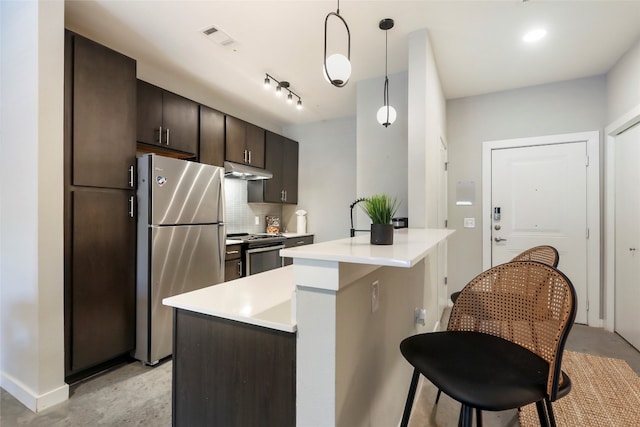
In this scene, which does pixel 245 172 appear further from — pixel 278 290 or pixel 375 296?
pixel 375 296

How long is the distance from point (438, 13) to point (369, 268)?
2.08 m

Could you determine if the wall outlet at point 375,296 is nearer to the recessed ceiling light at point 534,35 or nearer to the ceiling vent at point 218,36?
the ceiling vent at point 218,36

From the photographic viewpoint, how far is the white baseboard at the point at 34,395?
1.82m

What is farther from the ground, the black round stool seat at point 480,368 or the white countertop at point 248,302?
the white countertop at point 248,302

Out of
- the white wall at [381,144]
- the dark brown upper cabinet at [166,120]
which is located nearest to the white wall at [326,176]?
the white wall at [381,144]

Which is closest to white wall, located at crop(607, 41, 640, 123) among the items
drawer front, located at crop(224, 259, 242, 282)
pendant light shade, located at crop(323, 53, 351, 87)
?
pendant light shade, located at crop(323, 53, 351, 87)

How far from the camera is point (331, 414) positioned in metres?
0.97

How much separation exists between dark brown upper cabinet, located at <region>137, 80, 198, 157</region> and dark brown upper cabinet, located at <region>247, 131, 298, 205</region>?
1.23m

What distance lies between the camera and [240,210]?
4.31 metres

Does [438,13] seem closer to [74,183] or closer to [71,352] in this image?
[74,183]

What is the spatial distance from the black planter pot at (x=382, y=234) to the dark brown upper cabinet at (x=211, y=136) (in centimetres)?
265

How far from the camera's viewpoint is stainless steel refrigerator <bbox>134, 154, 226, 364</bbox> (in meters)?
2.37

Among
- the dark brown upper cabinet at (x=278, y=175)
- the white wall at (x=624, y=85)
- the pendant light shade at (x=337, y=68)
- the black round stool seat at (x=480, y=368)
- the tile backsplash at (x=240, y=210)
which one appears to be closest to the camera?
the black round stool seat at (x=480, y=368)

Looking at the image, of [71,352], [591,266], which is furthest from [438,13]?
[71,352]
